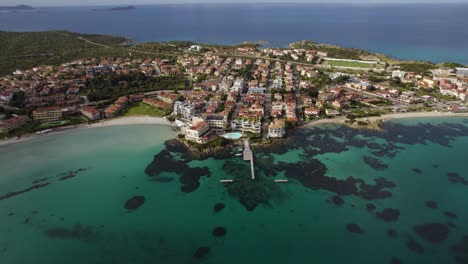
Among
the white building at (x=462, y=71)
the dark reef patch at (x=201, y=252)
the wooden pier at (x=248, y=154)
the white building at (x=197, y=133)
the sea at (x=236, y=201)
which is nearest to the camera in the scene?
the dark reef patch at (x=201, y=252)

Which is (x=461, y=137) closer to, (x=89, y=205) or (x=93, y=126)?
(x=89, y=205)

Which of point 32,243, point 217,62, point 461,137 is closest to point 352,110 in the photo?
point 461,137

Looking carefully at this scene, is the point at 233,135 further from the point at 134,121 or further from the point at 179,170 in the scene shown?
the point at 134,121

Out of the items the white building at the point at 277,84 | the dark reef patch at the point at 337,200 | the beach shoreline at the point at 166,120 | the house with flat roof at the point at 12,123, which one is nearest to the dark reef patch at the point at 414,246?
the dark reef patch at the point at 337,200

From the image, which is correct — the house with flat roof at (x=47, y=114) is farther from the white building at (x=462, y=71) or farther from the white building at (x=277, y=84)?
the white building at (x=462, y=71)

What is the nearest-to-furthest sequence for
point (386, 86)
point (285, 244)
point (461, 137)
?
point (285, 244) → point (461, 137) → point (386, 86)

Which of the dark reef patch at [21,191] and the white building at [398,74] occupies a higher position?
the white building at [398,74]

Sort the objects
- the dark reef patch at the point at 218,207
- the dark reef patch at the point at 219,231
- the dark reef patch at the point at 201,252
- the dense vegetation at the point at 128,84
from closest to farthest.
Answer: the dark reef patch at the point at 201,252 < the dark reef patch at the point at 219,231 < the dark reef patch at the point at 218,207 < the dense vegetation at the point at 128,84
